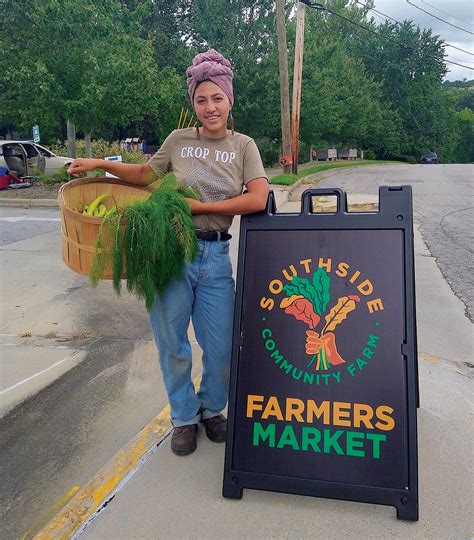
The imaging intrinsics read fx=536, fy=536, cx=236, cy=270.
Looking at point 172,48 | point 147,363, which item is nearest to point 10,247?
point 147,363

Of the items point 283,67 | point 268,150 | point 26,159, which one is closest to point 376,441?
point 26,159

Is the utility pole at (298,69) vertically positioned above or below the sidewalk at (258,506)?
above

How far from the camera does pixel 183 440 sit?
2.70 m

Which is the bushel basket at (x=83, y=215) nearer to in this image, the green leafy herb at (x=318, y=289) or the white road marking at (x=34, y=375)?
the green leafy herb at (x=318, y=289)

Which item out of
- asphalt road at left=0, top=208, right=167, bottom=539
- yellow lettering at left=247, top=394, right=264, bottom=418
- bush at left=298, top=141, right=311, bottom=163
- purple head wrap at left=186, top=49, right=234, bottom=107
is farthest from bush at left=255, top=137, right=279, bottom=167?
yellow lettering at left=247, top=394, right=264, bottom=418

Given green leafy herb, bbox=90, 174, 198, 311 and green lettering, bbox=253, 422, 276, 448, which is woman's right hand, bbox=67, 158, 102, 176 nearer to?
green leafy herb, bbox=90, 174, 198, 311

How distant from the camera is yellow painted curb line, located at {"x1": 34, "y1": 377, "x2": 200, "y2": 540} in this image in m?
2.22

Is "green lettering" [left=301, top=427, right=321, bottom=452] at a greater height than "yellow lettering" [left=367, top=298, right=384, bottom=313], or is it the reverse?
"yellow lettering" [left=367, top=298, right=384, bottom=313]

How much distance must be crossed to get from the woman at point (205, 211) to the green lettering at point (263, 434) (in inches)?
16.6

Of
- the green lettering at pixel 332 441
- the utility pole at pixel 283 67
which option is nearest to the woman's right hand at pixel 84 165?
the green lettering at pixel 332 441

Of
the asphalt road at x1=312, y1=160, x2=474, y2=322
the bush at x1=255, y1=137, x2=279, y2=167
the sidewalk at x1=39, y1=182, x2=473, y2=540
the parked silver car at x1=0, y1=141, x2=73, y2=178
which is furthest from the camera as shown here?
the bush at x1=255, y1=137, x2=279, y2=167

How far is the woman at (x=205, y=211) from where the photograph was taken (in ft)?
8.05

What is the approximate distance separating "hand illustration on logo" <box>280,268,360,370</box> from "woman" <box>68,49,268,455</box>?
14.8 inches

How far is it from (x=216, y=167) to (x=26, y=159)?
50.8 ft
